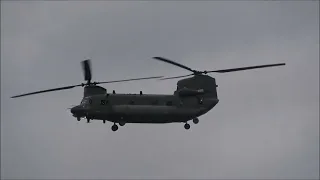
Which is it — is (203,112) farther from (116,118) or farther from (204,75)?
(116,118)

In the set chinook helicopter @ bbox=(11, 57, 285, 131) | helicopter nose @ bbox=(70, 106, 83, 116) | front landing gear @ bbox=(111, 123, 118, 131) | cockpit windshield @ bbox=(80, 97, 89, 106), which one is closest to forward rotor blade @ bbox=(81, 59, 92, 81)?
chinook helicopter @ bbox=(11, 57, 285, 131)

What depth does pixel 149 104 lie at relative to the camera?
6322cm

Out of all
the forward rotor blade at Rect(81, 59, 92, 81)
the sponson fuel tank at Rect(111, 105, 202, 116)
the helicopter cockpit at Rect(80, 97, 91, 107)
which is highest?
the forward rotor blade at Rect(81, 59, 92, 81)

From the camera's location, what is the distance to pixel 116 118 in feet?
205

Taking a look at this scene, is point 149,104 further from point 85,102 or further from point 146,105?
point 85,102

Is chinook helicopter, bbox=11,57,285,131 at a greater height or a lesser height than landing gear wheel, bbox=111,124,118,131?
greater

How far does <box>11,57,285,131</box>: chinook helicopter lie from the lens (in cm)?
6237

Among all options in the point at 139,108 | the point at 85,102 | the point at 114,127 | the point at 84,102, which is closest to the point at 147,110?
the point at 139,108

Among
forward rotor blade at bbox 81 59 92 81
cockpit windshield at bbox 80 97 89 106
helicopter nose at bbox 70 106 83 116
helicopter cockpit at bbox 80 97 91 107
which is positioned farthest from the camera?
forward rotor blade at bbox 81 59 92 81

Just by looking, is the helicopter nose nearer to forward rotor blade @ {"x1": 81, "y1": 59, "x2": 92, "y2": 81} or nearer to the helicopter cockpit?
the helicopter cockpit

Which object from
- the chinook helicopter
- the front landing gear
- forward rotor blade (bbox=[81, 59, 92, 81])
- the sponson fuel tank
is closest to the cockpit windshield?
the chinook helicopter

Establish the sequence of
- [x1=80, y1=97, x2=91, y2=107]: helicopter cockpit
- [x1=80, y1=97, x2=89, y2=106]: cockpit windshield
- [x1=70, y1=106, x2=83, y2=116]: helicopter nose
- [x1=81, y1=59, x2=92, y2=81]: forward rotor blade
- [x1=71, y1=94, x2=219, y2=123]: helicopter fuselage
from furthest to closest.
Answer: [x1=81, y1=59, x2=92, y2=81]: forward rotor blade
[x1=80, y1=97, x2=89, y2=106]: cockpit windshield
[x1=80, y1=97, x2=91, y2=107]: helicopter cockpit
[x1=70, y1=106, x2=83, y2=116]: helicopter nose
[x1=71, y1=94, x2=219, y2=123]: helicopter fuselage

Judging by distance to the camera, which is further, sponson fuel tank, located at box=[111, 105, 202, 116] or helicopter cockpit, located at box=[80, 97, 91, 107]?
helicopter cockpit, located at box=[80, 97, 91, 107]

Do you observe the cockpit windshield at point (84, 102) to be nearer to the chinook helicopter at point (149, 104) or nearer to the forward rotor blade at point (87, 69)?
the chinook helicopter at point (149, 104)
